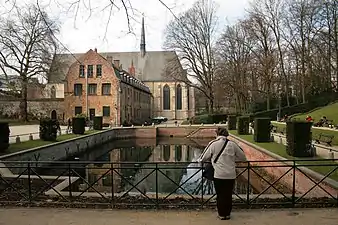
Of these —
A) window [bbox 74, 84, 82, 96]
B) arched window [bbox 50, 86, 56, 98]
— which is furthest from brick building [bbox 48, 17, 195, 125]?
arched window [bbox 50, 86, 56, 98]

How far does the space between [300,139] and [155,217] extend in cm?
1023

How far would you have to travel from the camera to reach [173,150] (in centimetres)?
2941

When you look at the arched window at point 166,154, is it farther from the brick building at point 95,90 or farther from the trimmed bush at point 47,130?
the brick building at point 95,90

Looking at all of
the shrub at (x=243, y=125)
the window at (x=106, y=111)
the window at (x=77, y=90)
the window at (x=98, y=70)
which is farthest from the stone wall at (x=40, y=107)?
the shrub at (x=243, y=125)

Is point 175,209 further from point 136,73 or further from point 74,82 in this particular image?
point 136,73

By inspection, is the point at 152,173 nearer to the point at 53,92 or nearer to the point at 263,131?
the point at 263,131

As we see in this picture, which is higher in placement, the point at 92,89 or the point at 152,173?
the point at 92,89

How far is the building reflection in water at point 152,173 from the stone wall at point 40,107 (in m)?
22.7

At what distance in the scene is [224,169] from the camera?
5.97 meters

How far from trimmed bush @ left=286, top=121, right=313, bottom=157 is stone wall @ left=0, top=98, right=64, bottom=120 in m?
39.1

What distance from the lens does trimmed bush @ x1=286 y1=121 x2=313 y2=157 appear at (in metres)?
14.8

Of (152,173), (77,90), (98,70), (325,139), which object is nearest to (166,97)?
(98,70)

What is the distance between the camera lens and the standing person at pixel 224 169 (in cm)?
598

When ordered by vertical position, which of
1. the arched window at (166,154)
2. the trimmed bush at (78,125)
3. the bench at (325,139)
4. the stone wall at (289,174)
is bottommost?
the arched window at (166,154)
